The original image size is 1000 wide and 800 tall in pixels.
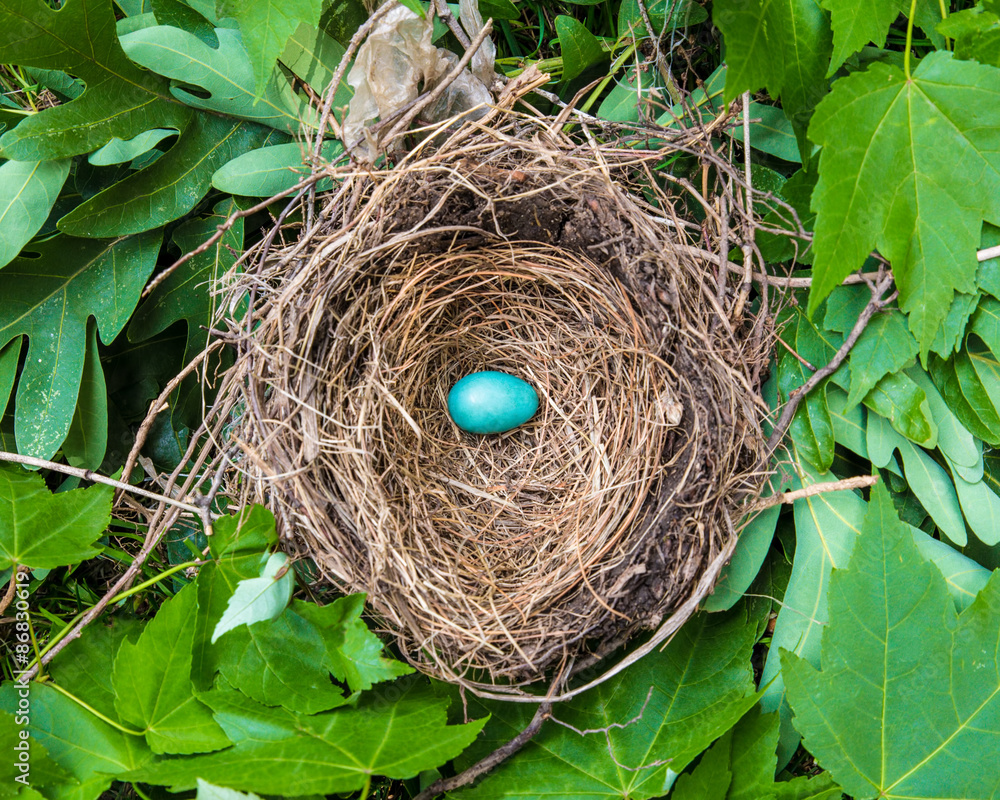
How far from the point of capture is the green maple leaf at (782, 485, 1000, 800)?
115cm

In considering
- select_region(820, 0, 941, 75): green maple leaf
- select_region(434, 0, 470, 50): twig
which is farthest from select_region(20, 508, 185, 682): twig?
select_region(820, 0, 941, 75): green maple leaf

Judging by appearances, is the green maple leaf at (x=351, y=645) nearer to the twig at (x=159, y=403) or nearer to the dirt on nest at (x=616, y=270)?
the dirt on nest at (x=616, y=270)

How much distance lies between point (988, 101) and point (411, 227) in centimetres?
95

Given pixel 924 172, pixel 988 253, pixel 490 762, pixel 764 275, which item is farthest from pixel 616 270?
pixel 490 762

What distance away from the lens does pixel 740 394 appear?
1200mm

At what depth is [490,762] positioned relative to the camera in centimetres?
123

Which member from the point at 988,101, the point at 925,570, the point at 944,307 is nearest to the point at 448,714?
the point at 925,570

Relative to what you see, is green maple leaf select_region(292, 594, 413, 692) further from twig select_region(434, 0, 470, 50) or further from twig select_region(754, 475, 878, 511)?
twig select_region(434, 0, 470, 50)

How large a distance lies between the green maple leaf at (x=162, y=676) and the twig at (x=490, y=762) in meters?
0.40

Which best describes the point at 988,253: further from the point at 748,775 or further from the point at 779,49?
the point at 748,775

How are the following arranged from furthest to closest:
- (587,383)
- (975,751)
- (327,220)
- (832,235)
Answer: (587,383)
(327,220)
(975,751)
(832,235)

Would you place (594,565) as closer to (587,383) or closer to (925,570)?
(587,383)

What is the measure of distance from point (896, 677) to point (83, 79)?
5.76ft

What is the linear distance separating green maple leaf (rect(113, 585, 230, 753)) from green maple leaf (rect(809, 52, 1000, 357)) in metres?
1.22
